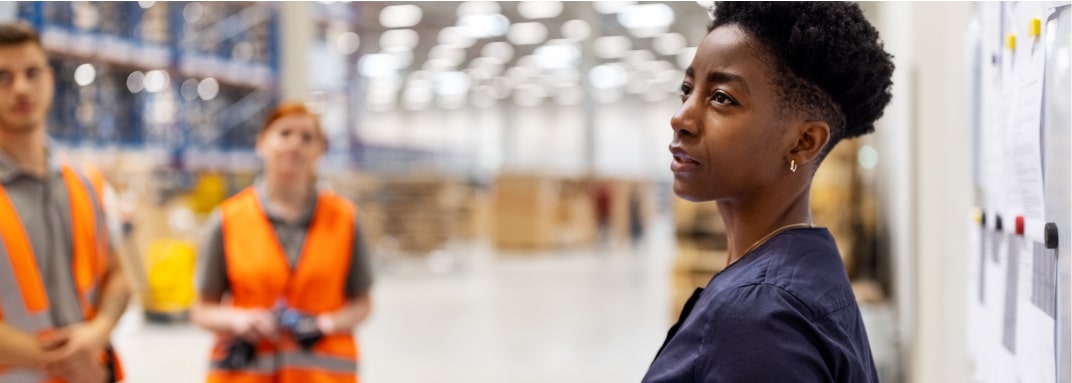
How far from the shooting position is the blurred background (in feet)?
10.8

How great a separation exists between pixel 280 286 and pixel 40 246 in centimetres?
66

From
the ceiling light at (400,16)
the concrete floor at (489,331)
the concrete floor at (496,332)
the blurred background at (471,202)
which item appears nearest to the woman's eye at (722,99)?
the blurred background at (471,202)

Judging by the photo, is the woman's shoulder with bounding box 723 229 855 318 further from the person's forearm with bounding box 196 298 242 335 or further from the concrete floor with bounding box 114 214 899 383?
the concrete floor with bounding box 114 214 899 383

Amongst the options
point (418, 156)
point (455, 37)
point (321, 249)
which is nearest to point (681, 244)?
point (321, 249)

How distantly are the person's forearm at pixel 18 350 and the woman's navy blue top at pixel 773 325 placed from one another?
1648 mm

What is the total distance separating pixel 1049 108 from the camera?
1.41m

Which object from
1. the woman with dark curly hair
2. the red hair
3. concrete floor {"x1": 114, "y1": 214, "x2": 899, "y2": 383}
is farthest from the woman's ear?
concrete floor {"x1": 114, "y1": 214, "x2": 899, "y2": 383}

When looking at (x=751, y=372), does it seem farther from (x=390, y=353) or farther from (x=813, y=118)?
(x=390, y=353)

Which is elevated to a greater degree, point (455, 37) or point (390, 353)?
point (455, 37)

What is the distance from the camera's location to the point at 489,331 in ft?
29.9

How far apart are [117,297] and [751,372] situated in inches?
78.3

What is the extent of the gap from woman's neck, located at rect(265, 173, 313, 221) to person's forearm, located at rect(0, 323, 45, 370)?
2.62 ft

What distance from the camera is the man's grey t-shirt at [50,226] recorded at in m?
2.29

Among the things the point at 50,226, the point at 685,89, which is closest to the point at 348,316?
the point at 50,226
